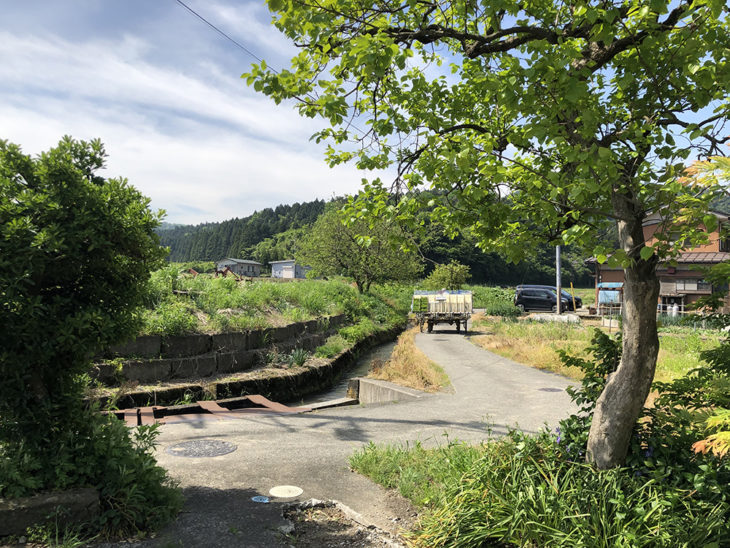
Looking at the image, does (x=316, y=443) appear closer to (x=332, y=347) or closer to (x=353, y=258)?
(x=332, y=347)

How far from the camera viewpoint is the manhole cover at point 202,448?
5.42 m

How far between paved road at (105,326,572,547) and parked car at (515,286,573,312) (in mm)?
24020

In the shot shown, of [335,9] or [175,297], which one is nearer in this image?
[335,9]

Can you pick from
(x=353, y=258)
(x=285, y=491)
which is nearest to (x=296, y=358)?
(x=285, y=491)

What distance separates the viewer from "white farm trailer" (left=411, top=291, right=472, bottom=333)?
2272 cm

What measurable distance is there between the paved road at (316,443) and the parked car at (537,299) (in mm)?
24020

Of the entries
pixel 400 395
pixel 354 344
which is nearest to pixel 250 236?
pixel 354 344

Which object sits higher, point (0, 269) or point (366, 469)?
point (0, 269)

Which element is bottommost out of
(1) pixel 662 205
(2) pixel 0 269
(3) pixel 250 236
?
(2) pixel 0 269

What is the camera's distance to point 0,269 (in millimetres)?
3150

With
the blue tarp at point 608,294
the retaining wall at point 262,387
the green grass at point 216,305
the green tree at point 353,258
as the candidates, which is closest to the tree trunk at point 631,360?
the green grass at point 216,305

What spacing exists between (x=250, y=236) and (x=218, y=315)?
126 metres

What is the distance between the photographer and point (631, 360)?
347cm

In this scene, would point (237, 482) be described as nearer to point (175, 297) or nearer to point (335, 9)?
point (335, 9)
